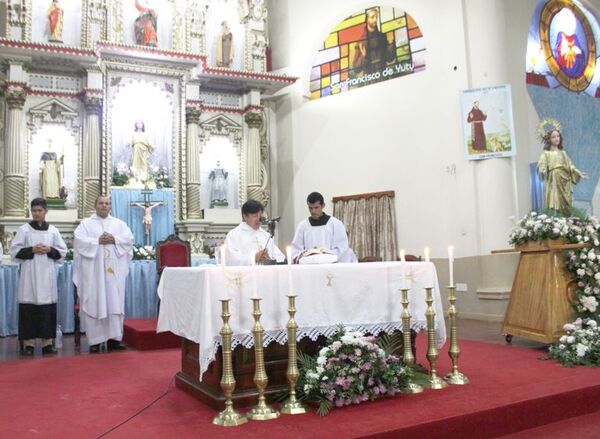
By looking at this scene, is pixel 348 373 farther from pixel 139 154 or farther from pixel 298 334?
→ pixel 139 154

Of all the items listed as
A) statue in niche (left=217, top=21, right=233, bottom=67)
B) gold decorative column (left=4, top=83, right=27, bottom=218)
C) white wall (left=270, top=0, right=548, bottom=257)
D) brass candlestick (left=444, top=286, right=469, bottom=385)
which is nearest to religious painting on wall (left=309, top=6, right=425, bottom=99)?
white wall (left=270, top=0, right=548, bottom=257)

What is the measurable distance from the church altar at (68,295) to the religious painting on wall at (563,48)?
26.1ft

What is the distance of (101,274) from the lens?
22.7 feet

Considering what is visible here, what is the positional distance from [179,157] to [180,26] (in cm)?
282

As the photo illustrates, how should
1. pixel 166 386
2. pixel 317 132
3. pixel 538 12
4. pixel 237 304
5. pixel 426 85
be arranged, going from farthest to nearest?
pixel 317 132
pixel 538 12
pixel 426 85
pixel 166 386
pixel 237 304

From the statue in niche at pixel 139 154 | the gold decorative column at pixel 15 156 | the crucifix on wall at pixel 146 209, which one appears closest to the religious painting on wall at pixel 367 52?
the statue in niche at pixel 139 154

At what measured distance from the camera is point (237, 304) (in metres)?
3.89

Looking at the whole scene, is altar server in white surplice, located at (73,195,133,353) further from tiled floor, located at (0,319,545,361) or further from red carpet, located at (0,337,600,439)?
red carpet, located at (0,337,600,439)

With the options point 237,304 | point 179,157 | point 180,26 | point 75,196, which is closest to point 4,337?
point 75,196

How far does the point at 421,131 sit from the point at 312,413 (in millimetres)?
8077

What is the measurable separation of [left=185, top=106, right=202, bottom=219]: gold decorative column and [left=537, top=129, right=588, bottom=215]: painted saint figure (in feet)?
21.2

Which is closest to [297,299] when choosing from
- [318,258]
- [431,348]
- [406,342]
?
[318,258]

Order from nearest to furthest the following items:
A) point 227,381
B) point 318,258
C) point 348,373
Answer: point 227,381, point 348,373, point 318,258

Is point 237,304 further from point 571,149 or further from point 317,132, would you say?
point 571,149
